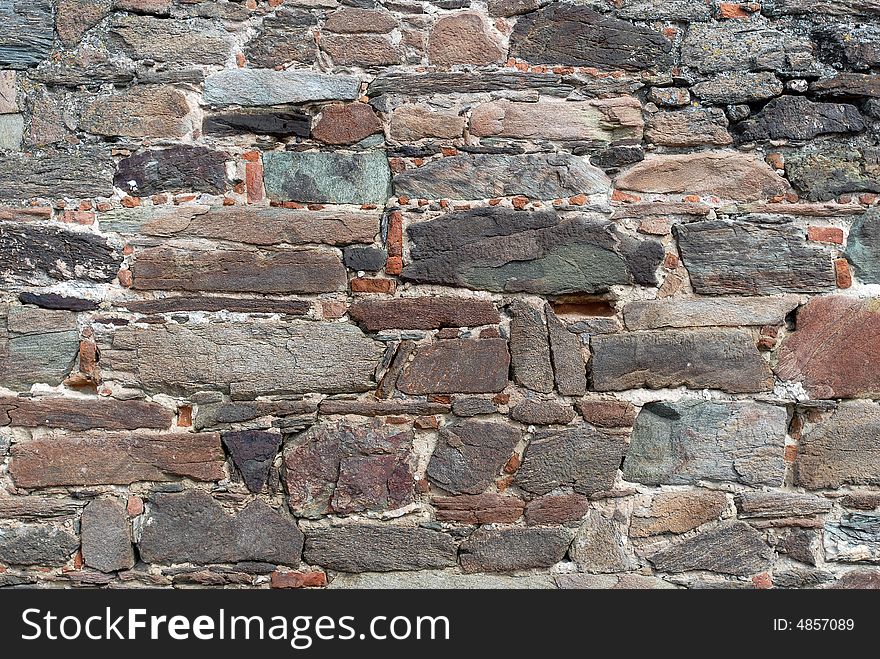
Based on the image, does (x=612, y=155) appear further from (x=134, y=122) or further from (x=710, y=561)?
(x=134, y=122)

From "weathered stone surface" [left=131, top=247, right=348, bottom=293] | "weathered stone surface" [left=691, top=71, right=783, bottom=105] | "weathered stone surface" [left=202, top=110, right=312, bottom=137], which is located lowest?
"weathered stone surface" [left=131, top=247, right=348, bottom=293]

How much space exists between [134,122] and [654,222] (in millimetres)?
1806

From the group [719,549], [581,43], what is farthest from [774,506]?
[581,43]

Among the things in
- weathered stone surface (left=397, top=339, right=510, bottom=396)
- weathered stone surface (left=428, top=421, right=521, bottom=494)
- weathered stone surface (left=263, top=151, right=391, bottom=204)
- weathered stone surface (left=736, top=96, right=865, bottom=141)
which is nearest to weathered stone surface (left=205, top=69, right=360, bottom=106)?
weathered stone surface (left=263, top=151, right=391, bottom=204)

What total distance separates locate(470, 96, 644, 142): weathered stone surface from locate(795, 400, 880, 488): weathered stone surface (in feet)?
3.90

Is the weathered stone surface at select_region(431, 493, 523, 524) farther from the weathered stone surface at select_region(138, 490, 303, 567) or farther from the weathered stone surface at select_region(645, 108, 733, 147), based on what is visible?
the weathered stone surface at select_region(645, 108, 733, 147)

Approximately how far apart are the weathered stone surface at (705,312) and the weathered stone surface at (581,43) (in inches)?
32.9

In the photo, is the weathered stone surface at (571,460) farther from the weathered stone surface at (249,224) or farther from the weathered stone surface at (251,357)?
the weathered stone surface at (249,224)

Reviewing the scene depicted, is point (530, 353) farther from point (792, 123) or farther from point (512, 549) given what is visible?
point (792, 123)

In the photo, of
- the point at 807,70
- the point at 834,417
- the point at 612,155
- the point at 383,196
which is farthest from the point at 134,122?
the point at 834,417

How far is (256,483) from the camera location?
2.53m

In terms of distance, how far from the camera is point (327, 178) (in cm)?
262

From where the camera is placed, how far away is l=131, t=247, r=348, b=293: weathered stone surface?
8.39 feet

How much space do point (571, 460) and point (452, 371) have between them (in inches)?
19.6
